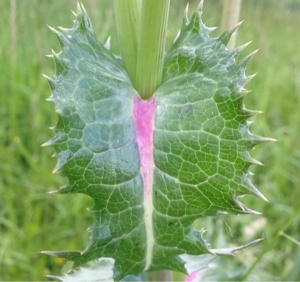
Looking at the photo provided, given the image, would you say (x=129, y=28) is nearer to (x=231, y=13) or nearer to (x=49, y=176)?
(x=231, y=13)

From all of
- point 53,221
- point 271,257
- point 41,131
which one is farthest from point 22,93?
point 271,257

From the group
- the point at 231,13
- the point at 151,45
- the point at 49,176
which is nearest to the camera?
the point at 151,45

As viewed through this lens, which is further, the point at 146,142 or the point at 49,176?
the point at 49,176

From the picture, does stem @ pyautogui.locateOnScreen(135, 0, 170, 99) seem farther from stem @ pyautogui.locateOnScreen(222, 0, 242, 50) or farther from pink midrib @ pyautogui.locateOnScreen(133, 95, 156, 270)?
stem @ pyautogui.locateOnScreen(222, 0, 242, 50)

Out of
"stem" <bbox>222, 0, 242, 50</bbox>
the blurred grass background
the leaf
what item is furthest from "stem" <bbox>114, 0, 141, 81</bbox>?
the blurred grass background

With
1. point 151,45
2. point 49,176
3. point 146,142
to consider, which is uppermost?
point 151,45

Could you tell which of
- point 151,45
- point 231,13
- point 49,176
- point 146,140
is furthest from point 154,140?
point 49,176

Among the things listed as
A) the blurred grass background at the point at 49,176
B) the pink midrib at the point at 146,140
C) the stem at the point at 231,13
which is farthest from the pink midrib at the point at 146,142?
the blurred grass background at the point at 49,176

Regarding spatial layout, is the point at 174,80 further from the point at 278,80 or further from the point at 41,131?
the point at 278,80

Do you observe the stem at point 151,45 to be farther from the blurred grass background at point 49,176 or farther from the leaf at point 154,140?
the blurred grass background at point 49,176
